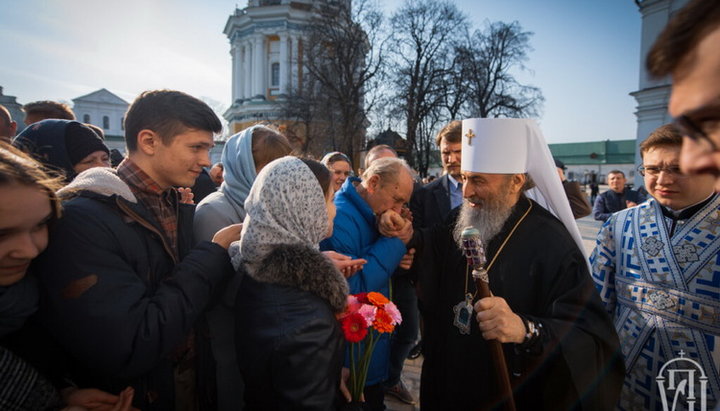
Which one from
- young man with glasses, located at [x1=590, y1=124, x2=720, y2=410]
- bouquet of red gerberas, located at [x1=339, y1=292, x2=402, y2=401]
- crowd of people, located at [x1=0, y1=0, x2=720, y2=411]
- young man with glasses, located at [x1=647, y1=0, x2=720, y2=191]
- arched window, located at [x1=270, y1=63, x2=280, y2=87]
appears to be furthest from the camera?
arched window, located at [x1=270, y1=63, x2=280, y2=87]

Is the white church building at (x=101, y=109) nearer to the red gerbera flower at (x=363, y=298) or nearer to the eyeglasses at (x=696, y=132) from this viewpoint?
the red gerbera flower at (x=363, y=298)

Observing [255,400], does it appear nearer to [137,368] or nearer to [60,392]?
[137,368]

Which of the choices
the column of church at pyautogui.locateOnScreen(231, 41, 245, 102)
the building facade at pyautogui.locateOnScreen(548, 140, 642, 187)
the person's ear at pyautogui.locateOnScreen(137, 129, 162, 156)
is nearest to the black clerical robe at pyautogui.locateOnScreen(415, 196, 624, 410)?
the person's ear at pyautogui.locateOnScreen(137, 129, 162, 156)

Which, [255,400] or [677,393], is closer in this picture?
[255,400]

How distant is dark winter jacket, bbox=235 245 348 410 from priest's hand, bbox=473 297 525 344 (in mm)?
639

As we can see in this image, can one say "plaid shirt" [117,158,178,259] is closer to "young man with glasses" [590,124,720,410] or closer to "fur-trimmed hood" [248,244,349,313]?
"fur-trimmed hood" [248,244,349,313]

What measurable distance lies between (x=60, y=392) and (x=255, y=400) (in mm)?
714

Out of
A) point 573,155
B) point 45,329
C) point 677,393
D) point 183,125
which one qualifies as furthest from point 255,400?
point 573,155

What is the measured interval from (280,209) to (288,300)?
386 mm

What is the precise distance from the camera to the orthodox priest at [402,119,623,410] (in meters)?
1.85

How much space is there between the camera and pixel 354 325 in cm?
178

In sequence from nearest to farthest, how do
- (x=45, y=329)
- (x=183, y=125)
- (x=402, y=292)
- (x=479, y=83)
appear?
(x=45, y=329) < (x=183, y=125) < (x=402, y=292) < (x=479, y=83)

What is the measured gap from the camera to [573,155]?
74.9 meters

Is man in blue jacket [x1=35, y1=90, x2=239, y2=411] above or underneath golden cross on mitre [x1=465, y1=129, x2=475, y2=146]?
underneath
